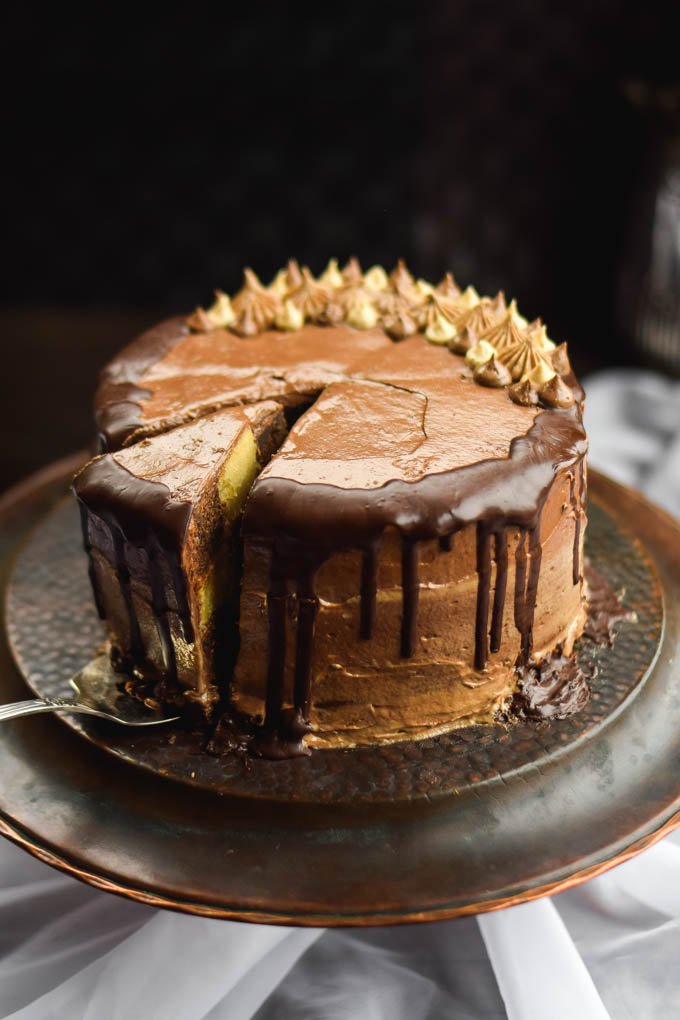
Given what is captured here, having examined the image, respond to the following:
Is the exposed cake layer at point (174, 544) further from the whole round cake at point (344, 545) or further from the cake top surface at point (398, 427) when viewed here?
the cake top surface at point (398, 427)

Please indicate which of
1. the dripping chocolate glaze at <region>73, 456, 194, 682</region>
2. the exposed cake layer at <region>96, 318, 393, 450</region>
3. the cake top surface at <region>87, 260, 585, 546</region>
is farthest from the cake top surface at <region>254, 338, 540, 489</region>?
the dripping chocolate glaze at <region>73, 456, 194, 682</region>

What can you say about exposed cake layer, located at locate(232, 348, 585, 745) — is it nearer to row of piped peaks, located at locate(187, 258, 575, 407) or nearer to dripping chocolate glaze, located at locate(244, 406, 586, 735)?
dripping chocolate glaze, located at locate(244, 406, 586, 735)

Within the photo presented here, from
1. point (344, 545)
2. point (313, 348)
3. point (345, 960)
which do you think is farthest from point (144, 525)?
point (345, 960)

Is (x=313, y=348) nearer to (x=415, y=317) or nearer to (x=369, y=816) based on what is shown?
(x=415, y=317)

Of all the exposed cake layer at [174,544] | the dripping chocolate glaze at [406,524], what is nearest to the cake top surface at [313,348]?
the exposed cake layer at [174,544]

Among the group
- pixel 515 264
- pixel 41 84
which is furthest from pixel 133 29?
pixel 515 264

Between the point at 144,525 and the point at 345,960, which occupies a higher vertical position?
the point at 144,525
